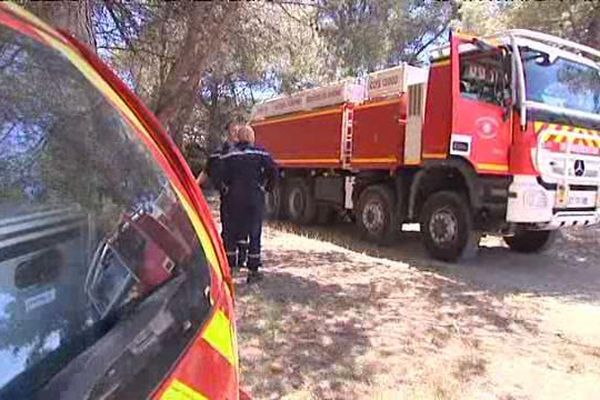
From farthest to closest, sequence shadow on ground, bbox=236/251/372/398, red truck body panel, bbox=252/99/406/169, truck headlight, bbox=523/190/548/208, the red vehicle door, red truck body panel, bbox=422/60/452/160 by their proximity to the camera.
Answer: red truck body panel, bbox=252/99/406/169, red truck body panel, bbox=422/60/452/160, the red vehicle door, truck headlight, bbox=523/190/548/208, shadow on ground, bbox=236/251/372/398

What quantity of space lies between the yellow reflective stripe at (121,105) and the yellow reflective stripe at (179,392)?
0.45 metres

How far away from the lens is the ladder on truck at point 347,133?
11047mm

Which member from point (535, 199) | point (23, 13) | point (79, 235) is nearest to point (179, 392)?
point (79, 235)

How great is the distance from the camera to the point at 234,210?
7195 mm

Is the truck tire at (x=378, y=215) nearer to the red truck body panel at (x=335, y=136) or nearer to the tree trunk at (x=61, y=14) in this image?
the red truck body panel at (x=335, y=136)

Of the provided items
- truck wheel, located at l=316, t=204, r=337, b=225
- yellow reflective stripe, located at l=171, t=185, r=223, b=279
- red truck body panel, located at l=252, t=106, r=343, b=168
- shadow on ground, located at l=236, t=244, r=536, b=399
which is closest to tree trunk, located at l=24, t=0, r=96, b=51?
yellow reflective stripe, located at l=171, t=185, r=223, b=279

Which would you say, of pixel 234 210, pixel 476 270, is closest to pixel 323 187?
pixel 476 270

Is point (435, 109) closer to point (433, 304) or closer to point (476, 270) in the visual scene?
point (476, 270)

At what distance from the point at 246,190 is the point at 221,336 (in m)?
5.46

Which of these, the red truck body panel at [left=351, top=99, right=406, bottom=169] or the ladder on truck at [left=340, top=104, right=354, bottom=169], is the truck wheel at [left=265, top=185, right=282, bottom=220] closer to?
→ the ladder on truck at [left=340, top=104, right=354, bottom=169]

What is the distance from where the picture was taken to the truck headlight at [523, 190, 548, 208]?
27.0 ft

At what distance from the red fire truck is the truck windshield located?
0.6 inches

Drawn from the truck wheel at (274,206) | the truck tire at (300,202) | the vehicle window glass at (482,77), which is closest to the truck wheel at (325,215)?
the truck tire at (300,202)

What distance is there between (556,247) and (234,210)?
19.7ft
